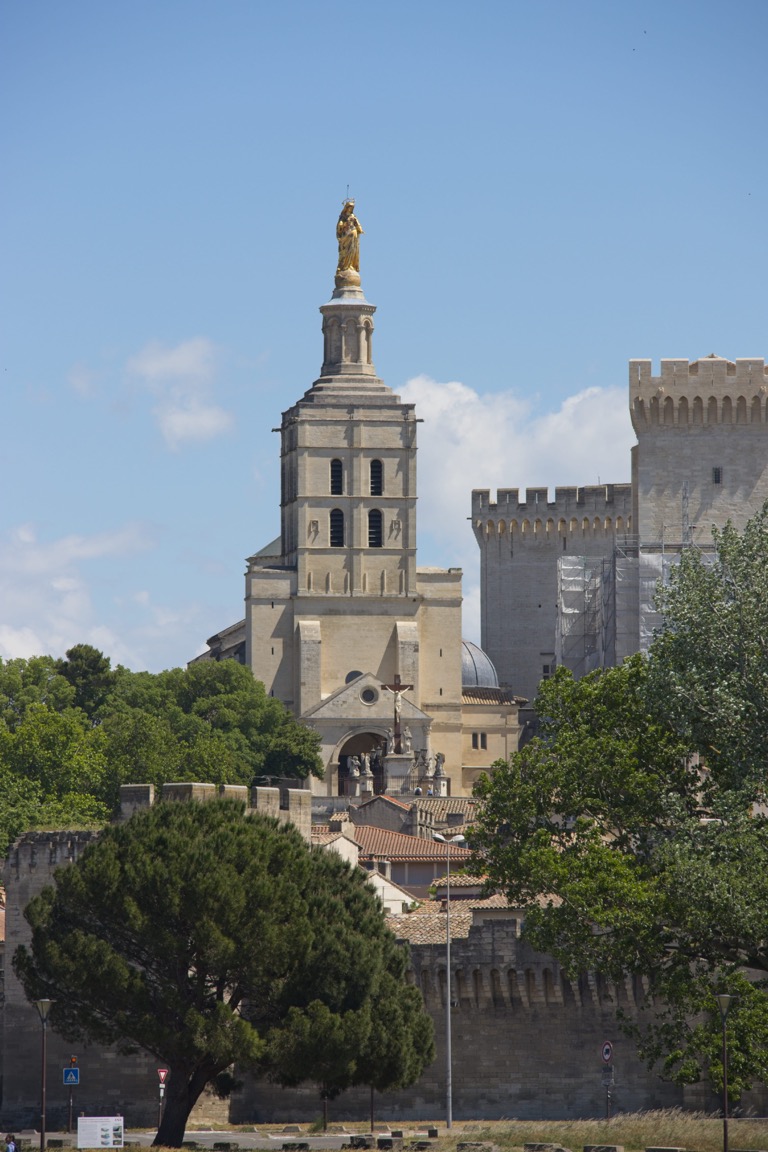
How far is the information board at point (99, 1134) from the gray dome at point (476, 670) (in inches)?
3672

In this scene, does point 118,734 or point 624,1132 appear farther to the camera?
point 118,734

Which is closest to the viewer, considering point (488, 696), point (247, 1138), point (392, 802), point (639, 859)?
point (639, 859)

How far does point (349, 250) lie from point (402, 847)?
67.2 metres

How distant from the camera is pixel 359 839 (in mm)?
89312

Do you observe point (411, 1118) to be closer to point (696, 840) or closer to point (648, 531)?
point (696, 840)

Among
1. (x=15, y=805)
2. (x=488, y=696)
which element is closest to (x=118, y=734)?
(x=15, y=805)

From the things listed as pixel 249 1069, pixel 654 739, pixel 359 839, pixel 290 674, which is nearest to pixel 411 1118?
pixel 249 1069

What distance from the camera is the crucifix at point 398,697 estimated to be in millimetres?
127188

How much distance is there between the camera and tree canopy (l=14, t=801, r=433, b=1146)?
177 feet

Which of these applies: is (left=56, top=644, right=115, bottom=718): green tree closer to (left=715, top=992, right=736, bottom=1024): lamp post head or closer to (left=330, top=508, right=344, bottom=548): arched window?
(left=330, top=508, right=344, bottom=548): arched window

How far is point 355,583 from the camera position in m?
140

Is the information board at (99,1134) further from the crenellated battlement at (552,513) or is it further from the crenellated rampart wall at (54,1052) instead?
the crenellated battlement at (552,513)

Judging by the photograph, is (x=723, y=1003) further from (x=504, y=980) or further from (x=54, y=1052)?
(x=54, y=1052)

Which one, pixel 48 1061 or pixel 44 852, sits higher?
pixel 44 852
